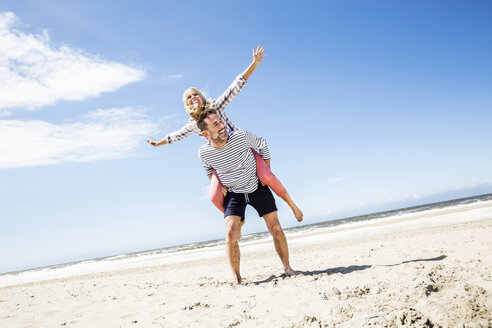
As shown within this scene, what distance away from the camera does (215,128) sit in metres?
3.75

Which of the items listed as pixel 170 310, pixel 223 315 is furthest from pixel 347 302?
pixel 170 310

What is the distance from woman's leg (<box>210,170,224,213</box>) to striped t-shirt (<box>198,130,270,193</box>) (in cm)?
8

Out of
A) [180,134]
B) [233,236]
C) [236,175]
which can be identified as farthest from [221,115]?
[233,236]

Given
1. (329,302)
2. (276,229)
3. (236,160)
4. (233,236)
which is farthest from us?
(276,229)

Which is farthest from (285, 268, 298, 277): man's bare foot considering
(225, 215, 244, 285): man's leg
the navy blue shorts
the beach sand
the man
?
the navy blue shorts

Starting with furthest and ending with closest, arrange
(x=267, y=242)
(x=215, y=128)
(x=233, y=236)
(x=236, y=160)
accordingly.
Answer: (x=267, y=242) < (x=233, y=236) < (x=236, y=160) < (x=215, y=128)

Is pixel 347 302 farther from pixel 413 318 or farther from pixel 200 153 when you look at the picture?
pixel 200 153

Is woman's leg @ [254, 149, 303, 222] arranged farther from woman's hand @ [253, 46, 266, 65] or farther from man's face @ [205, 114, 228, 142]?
woman's hand @ [253, 46, 266, 65]

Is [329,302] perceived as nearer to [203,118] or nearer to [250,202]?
[250,202]

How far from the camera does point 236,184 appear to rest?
4.07 m

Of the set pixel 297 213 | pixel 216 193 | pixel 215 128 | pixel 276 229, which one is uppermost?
pixel 215 128

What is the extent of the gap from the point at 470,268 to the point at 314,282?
5.42 feet

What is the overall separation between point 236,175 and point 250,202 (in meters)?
0.46

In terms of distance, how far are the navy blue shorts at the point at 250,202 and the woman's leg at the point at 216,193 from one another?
0.29 ft
